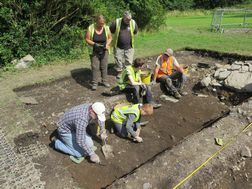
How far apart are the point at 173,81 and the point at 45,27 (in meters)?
5.24

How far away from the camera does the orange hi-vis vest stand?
6637 mm

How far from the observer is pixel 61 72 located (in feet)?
25.5

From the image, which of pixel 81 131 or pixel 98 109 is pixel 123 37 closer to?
pixel 98 109

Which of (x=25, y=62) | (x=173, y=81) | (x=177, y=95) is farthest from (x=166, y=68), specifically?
(x=25, y=62)

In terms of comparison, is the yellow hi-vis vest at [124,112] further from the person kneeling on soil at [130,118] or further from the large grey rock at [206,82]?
the large grey rock at [206,82]

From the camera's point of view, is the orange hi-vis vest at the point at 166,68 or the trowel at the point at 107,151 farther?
the orange hi-vis vest at the point at 166,68

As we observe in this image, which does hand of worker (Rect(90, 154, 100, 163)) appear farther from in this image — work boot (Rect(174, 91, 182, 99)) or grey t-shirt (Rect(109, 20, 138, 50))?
grey t-shirt (Rect(109, 20, 138, 50))

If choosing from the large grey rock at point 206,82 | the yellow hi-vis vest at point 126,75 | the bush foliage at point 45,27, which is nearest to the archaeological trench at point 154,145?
the large grey rock at point 206,82

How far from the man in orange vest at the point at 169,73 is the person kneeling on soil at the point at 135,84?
79cm

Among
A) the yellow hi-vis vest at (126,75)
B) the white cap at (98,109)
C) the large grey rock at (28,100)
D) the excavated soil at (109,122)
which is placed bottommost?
the excavated soil at (109,122)

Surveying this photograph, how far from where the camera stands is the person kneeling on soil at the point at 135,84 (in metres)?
5.60

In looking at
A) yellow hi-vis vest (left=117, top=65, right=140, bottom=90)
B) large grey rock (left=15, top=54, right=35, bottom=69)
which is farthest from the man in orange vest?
large grey rock (left=15, top=54, right=35, bottom=69)

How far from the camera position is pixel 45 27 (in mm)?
9008

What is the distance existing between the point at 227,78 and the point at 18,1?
23.9ft
